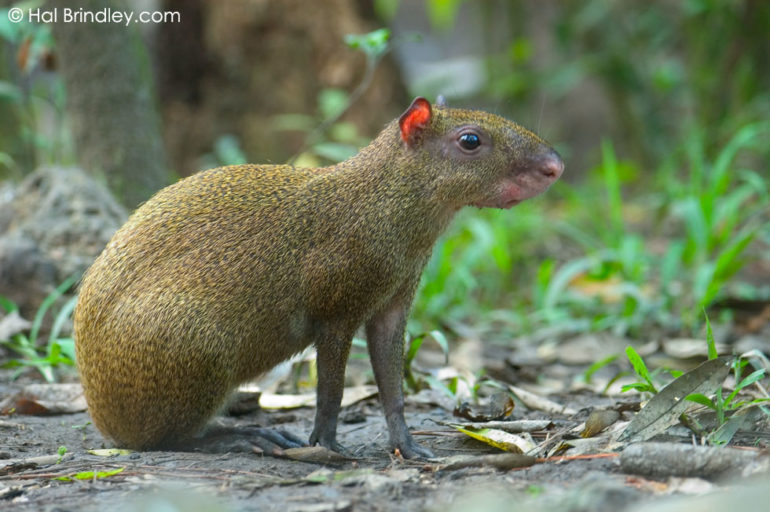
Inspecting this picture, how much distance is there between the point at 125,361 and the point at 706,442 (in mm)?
2315

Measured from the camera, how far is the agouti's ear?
4082mm

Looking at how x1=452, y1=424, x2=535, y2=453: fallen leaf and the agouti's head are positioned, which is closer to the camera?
x1=452, y1=424, x2=535, y2=453: fallen leaf

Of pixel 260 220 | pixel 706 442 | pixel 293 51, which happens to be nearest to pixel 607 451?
pixel 706 442

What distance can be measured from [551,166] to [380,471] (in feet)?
5.44

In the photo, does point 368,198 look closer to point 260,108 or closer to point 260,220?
point 260,220

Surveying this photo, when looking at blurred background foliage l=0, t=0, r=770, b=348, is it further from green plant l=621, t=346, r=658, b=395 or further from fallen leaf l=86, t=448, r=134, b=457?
fallen leaf l=86, t=448, r=134, b=457

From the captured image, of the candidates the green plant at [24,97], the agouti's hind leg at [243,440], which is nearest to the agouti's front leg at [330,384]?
the agouti's hind leg at [243,440]

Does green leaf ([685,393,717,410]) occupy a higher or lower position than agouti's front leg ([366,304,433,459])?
lower

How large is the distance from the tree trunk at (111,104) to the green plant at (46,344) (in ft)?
3.19

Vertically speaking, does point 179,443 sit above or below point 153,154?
below

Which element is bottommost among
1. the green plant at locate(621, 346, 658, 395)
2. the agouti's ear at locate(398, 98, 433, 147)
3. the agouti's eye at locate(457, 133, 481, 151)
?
the green plant at locate(621, 346, 658, 395)

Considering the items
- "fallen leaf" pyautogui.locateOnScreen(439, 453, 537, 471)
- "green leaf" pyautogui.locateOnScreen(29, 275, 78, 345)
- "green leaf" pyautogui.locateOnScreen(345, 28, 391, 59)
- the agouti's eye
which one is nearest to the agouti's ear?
the agouti's eye

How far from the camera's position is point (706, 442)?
10.8 ft

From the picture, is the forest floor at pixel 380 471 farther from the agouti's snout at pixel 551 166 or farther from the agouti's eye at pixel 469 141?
the agouti's eye at pixel 469 141
